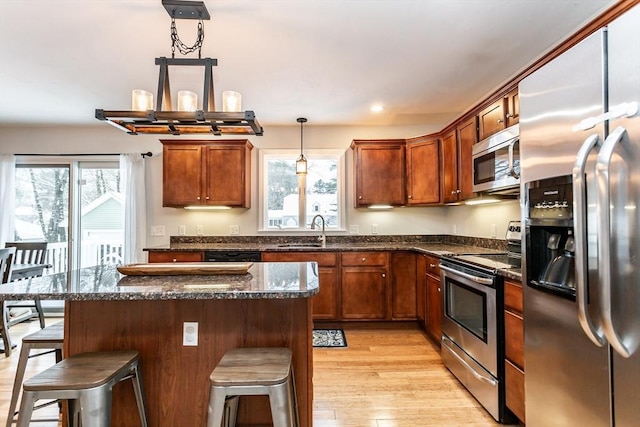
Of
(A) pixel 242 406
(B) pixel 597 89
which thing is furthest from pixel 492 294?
(A) pixel 242 406

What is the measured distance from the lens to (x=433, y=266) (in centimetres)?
316

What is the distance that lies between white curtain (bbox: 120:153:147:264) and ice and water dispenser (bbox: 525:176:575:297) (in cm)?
417

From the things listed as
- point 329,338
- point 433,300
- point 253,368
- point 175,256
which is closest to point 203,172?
point 175,256

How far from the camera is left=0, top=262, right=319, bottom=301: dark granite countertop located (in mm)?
1361

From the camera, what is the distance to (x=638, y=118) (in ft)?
3.41

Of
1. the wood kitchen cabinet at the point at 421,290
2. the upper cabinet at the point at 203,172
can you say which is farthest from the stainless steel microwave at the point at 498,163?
the upper cabinet at the point at 203,172

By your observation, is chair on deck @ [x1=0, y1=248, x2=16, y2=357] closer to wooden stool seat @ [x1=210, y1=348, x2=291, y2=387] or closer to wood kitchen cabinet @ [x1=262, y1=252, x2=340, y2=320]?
wood kitchen cabinet @ [x1=262, y1=252, x2=340, y2=320]

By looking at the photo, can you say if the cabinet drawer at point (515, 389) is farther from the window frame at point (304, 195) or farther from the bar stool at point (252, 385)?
the window frame at point (304, 195)

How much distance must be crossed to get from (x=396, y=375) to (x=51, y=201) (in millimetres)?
4691

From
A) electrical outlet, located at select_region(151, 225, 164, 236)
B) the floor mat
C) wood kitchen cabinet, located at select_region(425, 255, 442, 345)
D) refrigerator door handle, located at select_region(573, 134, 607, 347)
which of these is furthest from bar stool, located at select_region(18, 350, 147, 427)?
electrical outlet, located at select_region(151, 225, 164, 236)

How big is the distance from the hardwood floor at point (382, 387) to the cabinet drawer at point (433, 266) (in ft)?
2.33

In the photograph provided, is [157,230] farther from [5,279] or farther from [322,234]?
[322,234]

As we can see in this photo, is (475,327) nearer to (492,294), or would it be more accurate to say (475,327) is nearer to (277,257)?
(492,294)

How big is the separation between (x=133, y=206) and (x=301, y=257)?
89.5 inches
